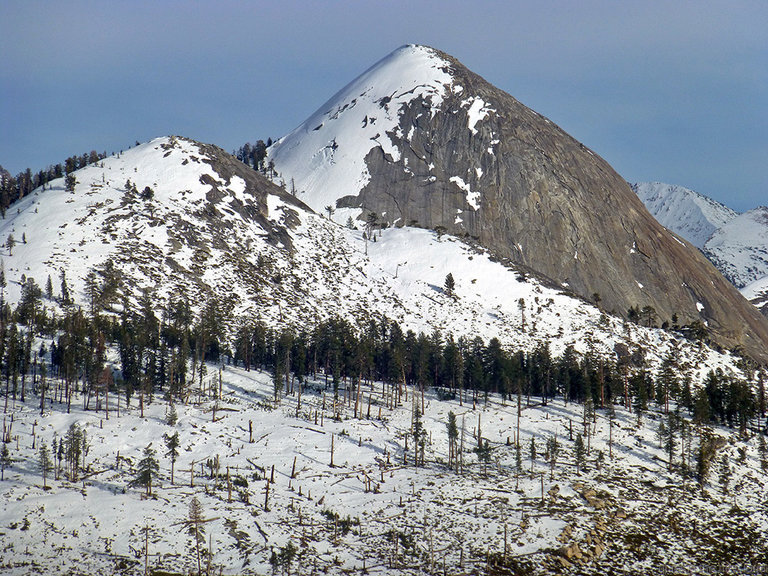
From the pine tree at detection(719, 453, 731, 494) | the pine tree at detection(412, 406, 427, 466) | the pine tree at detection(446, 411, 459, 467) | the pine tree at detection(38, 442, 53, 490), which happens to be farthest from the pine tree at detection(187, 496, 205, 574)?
the pine tree at detection(719, 453, 731, 494)

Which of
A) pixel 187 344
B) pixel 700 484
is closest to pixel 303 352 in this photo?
pixel 187 344

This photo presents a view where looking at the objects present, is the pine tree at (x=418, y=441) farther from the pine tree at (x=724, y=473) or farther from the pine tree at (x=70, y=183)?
the pine tree at (x=70, y=183)

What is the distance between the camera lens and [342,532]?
231ft

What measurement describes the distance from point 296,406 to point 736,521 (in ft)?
201

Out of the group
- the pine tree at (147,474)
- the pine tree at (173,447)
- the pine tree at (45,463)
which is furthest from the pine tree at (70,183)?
the pine tree at (147,474)

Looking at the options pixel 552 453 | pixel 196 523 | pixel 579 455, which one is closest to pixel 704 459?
pixel 579 455

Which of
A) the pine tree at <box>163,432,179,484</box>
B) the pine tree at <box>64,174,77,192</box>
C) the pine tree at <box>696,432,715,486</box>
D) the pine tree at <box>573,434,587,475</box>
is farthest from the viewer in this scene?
the pine tree at <box>64,174,77,192</box>

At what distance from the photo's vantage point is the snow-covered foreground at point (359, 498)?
65.0 metres

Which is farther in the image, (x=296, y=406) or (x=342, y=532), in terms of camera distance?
(x=296, y=406)

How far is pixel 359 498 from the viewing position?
7906cm

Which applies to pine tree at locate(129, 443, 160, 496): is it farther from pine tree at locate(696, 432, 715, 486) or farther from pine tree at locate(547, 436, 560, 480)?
pine tree at locate(696, 432, 715, 486)

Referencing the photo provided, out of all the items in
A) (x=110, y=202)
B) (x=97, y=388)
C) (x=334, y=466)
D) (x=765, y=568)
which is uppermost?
(x=110, y=202)

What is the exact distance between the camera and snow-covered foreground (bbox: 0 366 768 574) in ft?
213

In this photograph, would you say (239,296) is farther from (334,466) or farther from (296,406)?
(334,466)
